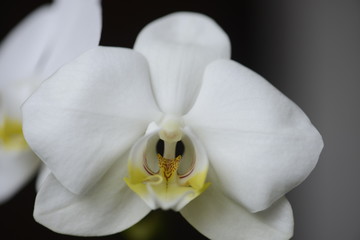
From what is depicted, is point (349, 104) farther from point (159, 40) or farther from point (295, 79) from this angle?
point (159, 40)

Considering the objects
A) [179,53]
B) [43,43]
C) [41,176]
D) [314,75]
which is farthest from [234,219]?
[314,75]

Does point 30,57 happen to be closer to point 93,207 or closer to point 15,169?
point 15,169

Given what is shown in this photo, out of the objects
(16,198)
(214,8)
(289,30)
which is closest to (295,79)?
(289,30)

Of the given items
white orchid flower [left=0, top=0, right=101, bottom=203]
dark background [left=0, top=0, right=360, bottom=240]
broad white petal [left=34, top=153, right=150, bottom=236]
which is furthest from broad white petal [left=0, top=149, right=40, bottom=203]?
dark background [left=0, top=0, right=360, bottom=240]

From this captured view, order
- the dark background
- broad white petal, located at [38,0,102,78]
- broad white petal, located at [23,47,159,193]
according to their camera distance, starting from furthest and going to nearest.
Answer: the dark background
broad white petal, located at [38,0,102,78]
broad white petal, located at [23,47,159,193]

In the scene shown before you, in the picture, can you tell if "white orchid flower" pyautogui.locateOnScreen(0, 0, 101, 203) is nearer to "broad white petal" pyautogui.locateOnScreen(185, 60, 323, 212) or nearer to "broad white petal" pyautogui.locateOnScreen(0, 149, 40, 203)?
"broad white petal" pyautogui.locateOnScreen(0, 149, 40, 203)

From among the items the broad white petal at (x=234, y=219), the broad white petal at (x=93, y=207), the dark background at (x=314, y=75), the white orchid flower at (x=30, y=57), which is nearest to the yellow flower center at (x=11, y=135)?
→ the white orchid flower at (x=30, y=57)
